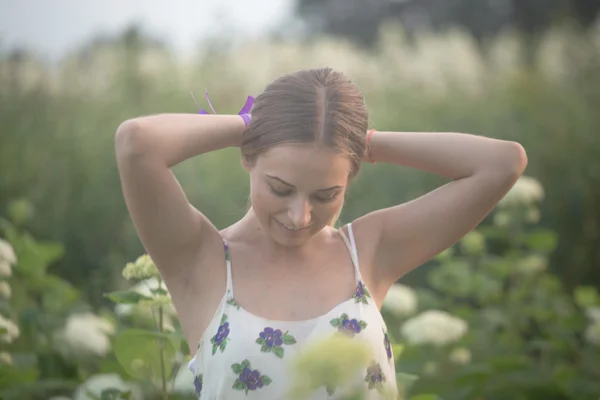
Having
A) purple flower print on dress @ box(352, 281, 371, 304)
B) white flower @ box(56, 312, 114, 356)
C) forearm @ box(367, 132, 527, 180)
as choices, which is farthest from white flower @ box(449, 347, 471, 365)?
purple flower print on dress @ box(352, 281, 371, 304)

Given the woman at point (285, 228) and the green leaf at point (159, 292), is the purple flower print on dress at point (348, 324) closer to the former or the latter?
the woman at point (285, 228)

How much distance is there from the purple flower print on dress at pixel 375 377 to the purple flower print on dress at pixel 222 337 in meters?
0.28

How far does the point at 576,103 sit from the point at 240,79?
7.95 ft

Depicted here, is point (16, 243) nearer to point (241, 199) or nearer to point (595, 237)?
point (241, 199)

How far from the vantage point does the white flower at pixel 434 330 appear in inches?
131

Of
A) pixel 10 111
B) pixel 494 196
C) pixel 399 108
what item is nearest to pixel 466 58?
pixel 399 108

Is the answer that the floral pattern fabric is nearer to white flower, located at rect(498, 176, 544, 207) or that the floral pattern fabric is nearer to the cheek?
the cheek

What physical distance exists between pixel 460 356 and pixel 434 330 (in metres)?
0.28

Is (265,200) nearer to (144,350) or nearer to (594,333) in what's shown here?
(144,350)

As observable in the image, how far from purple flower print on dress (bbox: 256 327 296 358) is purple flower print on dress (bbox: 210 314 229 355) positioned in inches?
2.5

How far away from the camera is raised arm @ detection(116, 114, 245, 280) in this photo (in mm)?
1753

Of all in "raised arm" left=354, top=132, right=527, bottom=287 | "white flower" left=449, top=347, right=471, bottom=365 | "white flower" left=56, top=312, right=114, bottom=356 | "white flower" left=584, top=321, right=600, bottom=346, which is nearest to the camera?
"raised arm" left=354, top=132, right=527, bottom=287

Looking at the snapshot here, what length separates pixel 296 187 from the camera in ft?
5.74

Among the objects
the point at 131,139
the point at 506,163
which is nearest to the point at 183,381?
the point at 131,139
